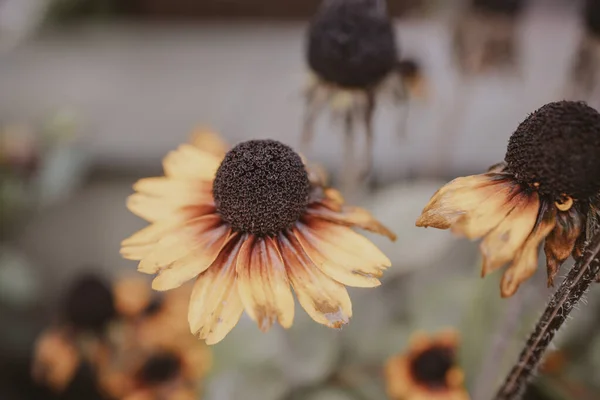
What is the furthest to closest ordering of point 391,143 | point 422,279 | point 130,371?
point 391,143
point 422,279
point 130,371

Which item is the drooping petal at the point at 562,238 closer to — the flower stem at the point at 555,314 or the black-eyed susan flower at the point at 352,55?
the flower stem at the point at 555,314

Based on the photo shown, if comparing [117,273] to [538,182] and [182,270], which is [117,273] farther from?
[538,182]

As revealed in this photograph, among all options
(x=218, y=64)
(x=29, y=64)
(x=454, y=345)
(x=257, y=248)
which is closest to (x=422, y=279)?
(x=454, y=345)

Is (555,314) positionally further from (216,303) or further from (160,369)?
(160,369)

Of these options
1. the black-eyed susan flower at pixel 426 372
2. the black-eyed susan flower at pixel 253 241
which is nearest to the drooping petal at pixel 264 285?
the black-eyed susan flower at pixel 253 241

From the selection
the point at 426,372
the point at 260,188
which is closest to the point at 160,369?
the point at 426,372

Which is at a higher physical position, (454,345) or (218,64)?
(218,64)

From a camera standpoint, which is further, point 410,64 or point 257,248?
point 410,64
